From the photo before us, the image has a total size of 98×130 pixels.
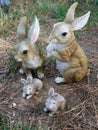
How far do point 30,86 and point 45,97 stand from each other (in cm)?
24

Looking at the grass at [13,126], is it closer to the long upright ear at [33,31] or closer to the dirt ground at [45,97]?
the dirt ground at [45,97]

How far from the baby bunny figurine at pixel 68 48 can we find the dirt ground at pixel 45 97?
0.17m

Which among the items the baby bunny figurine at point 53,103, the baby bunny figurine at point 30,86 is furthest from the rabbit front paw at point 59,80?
the baby bunny figurine at point 53,103

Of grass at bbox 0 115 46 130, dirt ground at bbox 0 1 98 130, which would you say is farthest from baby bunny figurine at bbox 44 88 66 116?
grass at bbox 0 115 46 130

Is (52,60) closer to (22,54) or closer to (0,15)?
(22,54)

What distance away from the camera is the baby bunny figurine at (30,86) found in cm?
401

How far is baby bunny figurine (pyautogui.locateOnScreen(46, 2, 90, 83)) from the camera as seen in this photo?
399 centimetres

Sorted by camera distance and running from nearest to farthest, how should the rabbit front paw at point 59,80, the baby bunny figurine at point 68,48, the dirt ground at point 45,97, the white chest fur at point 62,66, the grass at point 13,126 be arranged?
the grass at point 13,126 < the dirt ground at point 45,97 < the baby bunny figurine at point 68,48 < the white chest fur at point 62,66 < the rabbit front paw at point 59,80

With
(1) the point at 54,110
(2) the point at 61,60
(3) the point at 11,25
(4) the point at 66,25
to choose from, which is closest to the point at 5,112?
(1) the point at 54,110

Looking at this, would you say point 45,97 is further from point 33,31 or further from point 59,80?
point 33,31

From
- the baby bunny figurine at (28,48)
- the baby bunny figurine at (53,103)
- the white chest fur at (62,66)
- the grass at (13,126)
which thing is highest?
the baby bunny figurine at (28,48)

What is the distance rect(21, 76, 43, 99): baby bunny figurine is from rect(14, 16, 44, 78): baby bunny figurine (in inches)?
8.3

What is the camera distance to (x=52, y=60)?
15.3 ft

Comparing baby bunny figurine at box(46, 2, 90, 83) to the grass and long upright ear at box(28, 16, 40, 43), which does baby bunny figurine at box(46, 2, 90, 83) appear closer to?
long upright ear at box(28, 16, 40, 43)
